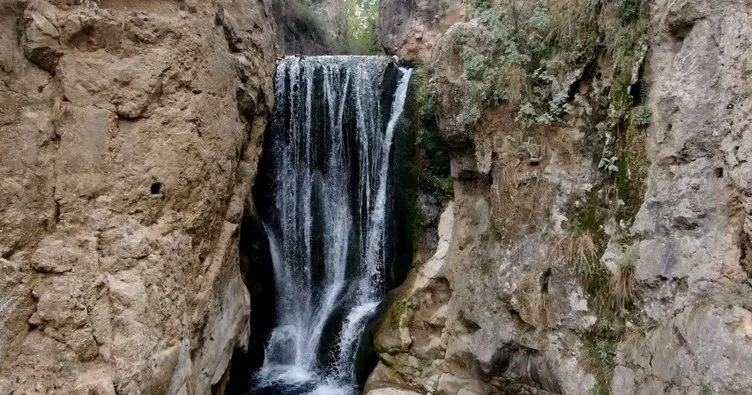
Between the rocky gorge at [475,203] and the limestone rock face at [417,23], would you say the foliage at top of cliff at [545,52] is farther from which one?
the limestone rock face at [417,23]

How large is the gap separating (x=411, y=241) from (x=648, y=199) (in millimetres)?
4706

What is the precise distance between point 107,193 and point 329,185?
214 inches

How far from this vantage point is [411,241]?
9.13 m

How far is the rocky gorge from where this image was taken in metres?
4.24

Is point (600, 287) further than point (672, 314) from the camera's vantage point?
Yes

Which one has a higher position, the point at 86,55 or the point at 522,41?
the point at 522,41

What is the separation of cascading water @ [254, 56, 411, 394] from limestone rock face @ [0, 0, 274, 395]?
3589mm

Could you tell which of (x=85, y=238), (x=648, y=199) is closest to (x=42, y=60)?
(x=85, y=238)

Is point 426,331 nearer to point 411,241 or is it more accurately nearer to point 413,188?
point 411,241

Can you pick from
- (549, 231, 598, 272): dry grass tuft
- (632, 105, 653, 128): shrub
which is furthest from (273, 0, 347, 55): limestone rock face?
(632, 105, 653, 128): shrub

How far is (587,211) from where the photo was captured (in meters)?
5.83

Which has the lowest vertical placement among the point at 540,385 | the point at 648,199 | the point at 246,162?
the point at 540,385

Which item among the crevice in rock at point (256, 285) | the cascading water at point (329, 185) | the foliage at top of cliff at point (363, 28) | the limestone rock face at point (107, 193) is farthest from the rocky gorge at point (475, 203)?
the foliage at top of cliff at point (363, 28)

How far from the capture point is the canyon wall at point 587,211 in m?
4.20
